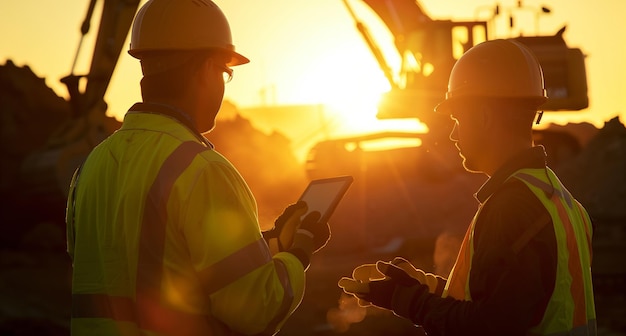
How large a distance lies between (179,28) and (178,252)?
0.82m

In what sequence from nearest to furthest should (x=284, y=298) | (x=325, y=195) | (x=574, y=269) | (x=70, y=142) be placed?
(x=284, y=298)
(x=574, y=269)
(x=325, y=195)
(x=70, y=142)

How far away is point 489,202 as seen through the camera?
2988 mm

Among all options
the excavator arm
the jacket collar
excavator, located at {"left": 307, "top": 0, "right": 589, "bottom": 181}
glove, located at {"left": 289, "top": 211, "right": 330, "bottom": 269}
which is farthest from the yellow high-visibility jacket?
excavator, located at {"left": 307, "top": 0, "right": 589, "bottom": 181}

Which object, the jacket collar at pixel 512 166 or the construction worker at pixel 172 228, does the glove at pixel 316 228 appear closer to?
the construction worker at pixel 172 228

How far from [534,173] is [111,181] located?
145 cm

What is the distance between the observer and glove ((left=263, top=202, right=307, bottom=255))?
10.5 feet

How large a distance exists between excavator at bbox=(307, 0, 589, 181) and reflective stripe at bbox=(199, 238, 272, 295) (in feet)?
52.8

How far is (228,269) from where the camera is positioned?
2.70 metres

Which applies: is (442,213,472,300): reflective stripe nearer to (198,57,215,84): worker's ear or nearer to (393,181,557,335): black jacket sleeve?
(393,181,557,335): black jacket sleeve

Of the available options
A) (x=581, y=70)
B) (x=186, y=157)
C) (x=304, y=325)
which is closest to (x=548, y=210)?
(x=186, y=157)

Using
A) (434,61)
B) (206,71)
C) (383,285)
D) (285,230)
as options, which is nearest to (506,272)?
(383,285)

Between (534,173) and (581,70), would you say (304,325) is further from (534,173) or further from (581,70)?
(581,70)

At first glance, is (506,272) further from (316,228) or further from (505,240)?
(316,228)

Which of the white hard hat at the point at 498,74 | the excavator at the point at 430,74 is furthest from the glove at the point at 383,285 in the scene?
the excavator at the point at 430,74
